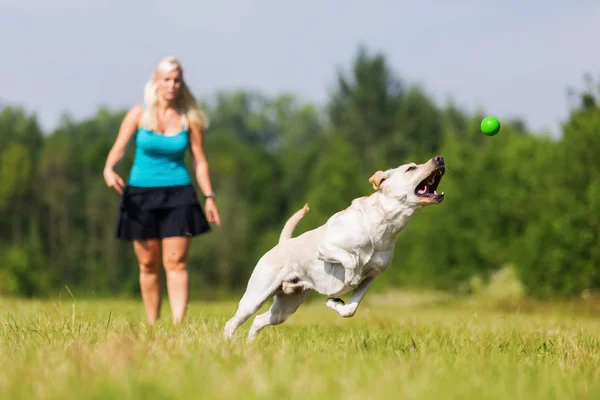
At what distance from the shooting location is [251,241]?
50.5m

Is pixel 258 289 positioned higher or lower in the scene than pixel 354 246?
lower

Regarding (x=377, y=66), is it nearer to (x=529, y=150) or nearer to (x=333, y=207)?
(x=333, y=207)

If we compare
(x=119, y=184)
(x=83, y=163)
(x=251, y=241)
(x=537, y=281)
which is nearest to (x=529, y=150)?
(x=537, y=281)

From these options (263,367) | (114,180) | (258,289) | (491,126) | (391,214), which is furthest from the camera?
(114,180)

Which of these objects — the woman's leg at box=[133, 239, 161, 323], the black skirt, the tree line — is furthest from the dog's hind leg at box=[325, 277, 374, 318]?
the tree line

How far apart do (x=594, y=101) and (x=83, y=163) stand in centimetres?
3873

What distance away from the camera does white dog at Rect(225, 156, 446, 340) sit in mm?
5578

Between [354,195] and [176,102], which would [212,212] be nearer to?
[176,102]

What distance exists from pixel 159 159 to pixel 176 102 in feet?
2.01

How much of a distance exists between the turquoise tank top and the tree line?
39.1ft

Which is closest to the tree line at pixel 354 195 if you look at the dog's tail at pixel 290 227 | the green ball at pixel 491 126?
the green ball at pixel 491 126

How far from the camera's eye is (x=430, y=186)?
572cm

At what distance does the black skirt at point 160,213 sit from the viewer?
7918 mm

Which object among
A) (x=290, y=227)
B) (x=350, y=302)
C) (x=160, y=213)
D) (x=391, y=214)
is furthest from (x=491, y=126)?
(x=160, y=213)
